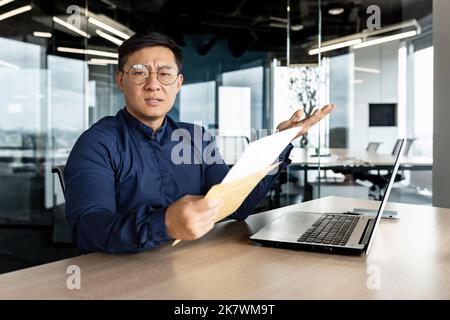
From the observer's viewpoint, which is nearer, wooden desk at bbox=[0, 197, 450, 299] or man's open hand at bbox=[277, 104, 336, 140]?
wooden desk at bbox=[0, 197, 450, 299]

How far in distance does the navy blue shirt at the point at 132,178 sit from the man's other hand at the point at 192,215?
0.18ft

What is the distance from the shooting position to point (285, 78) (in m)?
5.02

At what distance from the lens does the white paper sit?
853mm

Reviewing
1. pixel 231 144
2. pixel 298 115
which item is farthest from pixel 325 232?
pixel 231 144

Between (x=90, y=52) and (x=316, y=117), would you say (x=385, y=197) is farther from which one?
(x=90, y=52)

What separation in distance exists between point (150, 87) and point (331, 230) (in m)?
0.71

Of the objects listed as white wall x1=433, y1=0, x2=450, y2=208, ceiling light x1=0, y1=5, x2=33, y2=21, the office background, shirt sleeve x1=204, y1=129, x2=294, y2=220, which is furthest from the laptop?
ceiling light x1=0, y1=5, x2=33, y2=21

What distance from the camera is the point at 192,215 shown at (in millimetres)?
854

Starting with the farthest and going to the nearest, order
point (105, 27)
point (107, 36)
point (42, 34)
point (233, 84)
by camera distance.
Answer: point (233, 84)
point (105, 27)
point (107, 36)
point (42, 34)

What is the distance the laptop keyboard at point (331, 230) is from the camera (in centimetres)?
118

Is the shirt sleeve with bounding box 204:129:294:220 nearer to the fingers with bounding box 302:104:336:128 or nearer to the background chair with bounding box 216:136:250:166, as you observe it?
the fingers with bounding box 302:104:336:128

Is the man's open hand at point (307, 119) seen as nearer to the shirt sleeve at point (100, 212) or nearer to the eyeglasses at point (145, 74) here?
the eyeglasses at point (145, 74)

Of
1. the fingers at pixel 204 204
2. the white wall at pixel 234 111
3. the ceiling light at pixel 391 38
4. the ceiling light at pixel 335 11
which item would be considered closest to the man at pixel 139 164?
the fingers at pixel 204 204
